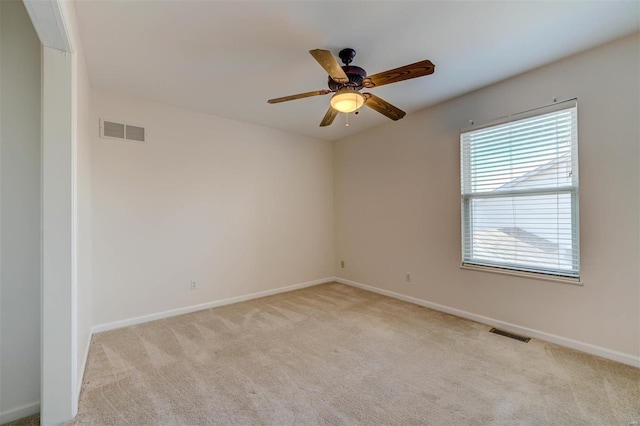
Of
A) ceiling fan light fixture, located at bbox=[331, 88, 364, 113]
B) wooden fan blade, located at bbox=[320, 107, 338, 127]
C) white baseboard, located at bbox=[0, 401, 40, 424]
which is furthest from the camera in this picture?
wooden fan blade, located at bbox=[320, 107, 338, 127]

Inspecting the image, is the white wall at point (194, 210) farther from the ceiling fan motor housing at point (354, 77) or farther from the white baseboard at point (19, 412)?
the ceiling fan motor housing at point (354, 77)

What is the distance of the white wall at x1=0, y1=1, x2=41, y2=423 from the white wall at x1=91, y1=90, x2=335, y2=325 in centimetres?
131

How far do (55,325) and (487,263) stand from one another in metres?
3.79

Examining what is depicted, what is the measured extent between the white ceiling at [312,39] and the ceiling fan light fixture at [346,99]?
0.42 meters

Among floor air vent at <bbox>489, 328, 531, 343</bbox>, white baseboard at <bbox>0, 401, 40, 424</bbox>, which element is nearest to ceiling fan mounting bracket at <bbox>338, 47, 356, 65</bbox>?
floor air vent at <bbox>489, 328, 531, 343</bbox>

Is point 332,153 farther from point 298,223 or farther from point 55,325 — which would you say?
point 55,325

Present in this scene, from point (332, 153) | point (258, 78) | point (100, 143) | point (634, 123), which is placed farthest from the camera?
point (332, 153)

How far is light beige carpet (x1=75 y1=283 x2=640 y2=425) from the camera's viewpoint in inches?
68.4

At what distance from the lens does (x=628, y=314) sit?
225cm

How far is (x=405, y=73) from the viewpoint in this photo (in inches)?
78.4

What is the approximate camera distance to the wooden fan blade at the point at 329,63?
175cm

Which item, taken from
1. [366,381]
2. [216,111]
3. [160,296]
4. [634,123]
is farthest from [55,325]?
[634,123]

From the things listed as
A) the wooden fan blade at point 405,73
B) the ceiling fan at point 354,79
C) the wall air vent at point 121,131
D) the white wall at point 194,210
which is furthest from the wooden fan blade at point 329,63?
the wall air vent at point 121,131

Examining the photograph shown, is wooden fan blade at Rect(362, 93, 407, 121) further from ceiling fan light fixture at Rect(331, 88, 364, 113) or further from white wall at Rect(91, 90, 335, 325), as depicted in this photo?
white wall at Rect(91, 90, 335, 325)
